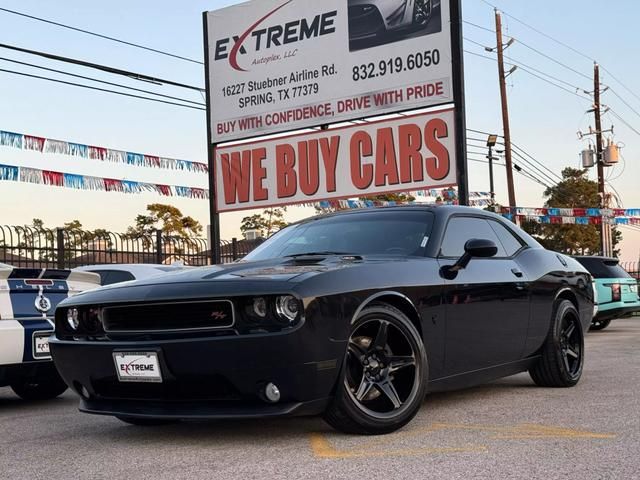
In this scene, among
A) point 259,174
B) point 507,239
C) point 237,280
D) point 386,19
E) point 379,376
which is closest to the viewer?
point 237,280

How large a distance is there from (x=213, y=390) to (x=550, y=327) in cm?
328

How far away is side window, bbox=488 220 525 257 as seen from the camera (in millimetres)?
6801

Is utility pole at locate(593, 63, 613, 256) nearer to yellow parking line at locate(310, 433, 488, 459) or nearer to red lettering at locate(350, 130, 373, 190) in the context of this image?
red lettering at locate(350, 130, 373, 190)

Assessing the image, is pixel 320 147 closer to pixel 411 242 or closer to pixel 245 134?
pixel 245 134

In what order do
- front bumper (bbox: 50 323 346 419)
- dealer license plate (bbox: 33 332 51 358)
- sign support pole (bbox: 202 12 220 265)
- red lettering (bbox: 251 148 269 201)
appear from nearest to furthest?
front bumper (bbox: 50 323 346 419), dealer license plate (bbox: 33 332 51 358), red lettering (bbox: 251 148 269 201), sign support pole (bbox: 202 12 220 265)

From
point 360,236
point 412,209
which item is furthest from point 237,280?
point 412,209

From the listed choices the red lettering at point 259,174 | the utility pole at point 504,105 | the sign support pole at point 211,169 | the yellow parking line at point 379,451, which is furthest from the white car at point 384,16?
the utility pole at point 504,105

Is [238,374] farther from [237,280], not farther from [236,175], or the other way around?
[236,175]

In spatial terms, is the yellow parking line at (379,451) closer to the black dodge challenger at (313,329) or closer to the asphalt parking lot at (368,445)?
the asphalt parking lot at (368,445)

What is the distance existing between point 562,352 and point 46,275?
13.5 ft

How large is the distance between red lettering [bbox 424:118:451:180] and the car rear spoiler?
29.9ft

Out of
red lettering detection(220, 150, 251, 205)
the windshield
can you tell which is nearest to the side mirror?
the windshield

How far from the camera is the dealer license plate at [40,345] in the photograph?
6.69 metres

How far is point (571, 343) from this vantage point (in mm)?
7312
